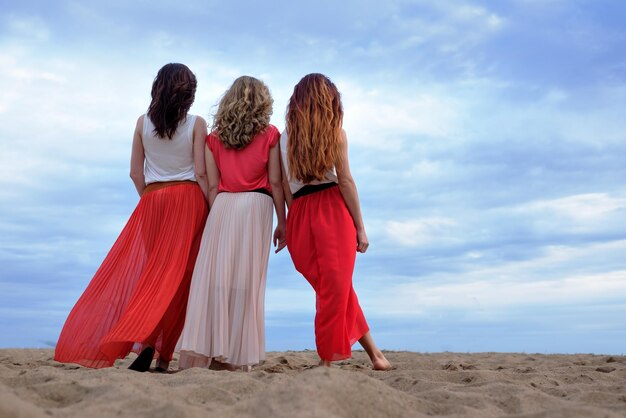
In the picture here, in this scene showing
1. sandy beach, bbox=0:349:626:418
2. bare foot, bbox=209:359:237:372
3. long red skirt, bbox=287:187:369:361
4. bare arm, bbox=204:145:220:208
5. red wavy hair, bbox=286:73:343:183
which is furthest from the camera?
bare arm, bbox=204:145:220:208

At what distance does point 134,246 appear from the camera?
5453 millimetres

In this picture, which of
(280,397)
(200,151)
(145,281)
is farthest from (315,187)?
(280,397)

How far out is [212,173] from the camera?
528cm

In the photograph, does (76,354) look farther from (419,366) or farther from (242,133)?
(419,366)

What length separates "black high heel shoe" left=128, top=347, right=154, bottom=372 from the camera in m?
5.02

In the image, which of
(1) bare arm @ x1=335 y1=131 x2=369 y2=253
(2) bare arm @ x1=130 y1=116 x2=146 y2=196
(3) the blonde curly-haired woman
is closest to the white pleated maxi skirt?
(3) the blonde curly-haired woman

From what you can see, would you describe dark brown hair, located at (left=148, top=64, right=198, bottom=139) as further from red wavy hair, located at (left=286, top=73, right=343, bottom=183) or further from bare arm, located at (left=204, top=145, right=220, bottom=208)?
red wavy hair, located at (left=286, top=73, right=343, bottom=183)

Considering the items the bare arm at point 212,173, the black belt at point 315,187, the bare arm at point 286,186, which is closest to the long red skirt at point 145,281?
the bare arm at point 212,173

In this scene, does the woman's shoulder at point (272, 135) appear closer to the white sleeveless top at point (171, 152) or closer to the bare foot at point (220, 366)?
the white sleeveless top at point (171, 152)

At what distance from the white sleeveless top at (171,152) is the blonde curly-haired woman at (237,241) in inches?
10.3

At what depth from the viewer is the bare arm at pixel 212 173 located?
5.26 m

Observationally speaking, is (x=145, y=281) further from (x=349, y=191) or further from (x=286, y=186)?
(x=349, y=191)

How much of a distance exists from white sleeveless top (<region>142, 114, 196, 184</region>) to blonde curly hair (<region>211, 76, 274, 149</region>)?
0.86ft

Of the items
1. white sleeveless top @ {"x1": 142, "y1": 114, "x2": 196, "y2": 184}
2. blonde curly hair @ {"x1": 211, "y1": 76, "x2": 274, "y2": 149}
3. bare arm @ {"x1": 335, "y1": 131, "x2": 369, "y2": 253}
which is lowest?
bare arm @ {"x1": 335, "y1": 131, "x2": 369, "y2": 253}
